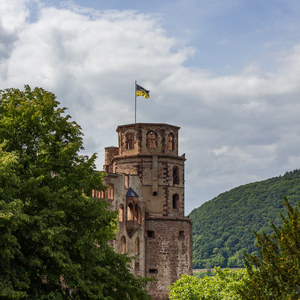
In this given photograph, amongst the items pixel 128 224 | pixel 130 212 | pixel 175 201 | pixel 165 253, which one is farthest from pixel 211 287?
pixel 175 201

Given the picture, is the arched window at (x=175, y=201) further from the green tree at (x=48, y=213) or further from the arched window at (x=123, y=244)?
the green tree at (x=48, y=213)

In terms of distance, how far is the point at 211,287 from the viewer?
4588cm

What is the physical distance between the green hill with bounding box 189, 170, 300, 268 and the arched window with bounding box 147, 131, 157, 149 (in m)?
96.0

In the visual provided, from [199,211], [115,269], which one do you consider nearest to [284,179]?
[199,211]

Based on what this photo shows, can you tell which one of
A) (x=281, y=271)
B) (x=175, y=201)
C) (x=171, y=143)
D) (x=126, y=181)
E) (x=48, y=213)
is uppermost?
(x=171, y=143)

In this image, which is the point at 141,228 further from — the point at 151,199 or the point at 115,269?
the point at 115,269

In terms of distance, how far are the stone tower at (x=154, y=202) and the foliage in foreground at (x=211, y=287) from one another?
1574cm

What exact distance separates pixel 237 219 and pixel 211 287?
129 m

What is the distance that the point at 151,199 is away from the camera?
225ft

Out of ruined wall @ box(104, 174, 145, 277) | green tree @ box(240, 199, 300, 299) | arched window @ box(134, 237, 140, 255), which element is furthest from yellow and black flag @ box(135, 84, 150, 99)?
green tree @ box(240, 199, 300, 299)

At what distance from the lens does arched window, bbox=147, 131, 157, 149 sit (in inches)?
2731

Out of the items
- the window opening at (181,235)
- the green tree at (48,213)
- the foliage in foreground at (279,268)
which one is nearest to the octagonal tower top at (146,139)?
the window opening at (181,235)

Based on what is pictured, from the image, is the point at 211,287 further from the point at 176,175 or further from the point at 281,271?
the point at 176,175

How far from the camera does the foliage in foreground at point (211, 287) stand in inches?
1754
